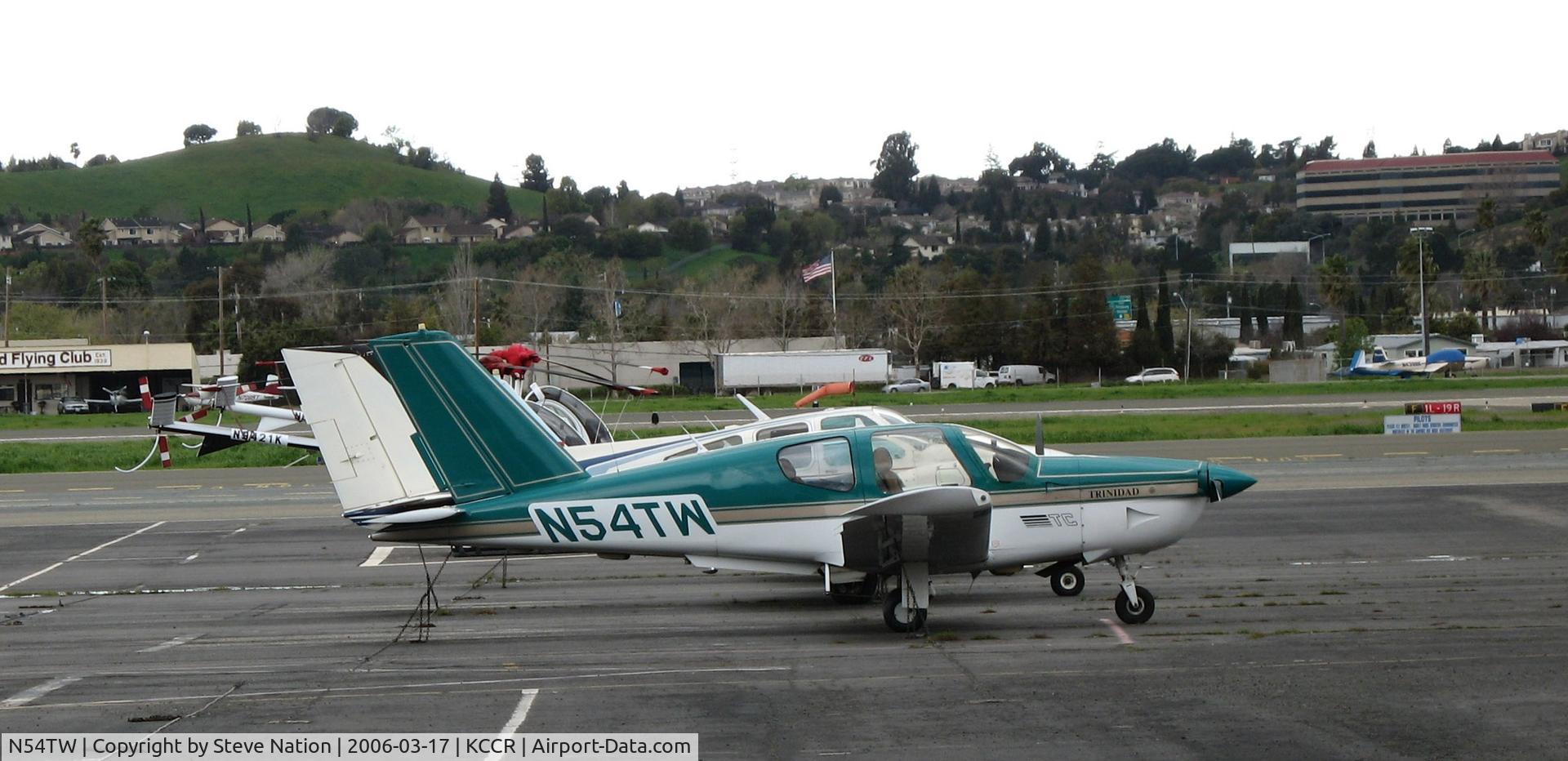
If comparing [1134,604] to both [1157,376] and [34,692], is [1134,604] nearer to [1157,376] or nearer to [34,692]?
[34,692]

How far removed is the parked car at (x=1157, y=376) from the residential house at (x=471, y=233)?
4313 inches

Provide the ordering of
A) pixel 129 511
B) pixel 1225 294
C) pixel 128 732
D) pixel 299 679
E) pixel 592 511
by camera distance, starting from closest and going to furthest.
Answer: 1. pixel 128 732
2. pixel 299 679
3. pixel 592 511
4. pixel 129 511
5. pixel 1225 294

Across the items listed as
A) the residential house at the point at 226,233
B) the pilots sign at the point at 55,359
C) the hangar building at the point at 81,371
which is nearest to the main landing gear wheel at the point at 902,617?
the hangar building at the point at 81,371

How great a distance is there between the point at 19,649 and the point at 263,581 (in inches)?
173

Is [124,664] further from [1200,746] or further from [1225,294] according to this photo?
[1225,294]

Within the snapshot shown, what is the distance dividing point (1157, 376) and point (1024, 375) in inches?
304

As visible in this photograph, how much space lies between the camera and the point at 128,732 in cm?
869

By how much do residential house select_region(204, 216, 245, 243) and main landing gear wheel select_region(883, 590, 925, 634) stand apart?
176m

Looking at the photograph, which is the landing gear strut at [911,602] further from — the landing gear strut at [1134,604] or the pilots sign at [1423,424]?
the pilots sign at [1423,424]

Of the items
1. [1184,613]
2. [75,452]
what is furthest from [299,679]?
[75,452]

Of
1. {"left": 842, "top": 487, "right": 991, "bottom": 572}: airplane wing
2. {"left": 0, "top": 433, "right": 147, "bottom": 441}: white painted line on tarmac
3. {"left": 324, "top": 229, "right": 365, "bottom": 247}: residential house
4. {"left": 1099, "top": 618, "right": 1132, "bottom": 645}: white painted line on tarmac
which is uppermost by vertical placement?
{"left": 324, "top": 229, "right": 365, "bottom": 247}: residential house

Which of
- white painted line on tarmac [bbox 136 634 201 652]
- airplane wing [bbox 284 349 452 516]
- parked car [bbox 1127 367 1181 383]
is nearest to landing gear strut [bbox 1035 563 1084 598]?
airplane wing [bbox 284 349 452 516]

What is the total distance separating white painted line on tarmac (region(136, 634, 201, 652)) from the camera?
Result: 11948 mm

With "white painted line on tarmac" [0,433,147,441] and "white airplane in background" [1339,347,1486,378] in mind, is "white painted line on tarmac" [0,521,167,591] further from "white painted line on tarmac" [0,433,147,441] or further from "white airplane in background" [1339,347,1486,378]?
"white airplane in background" [1339,347,1486,378]
